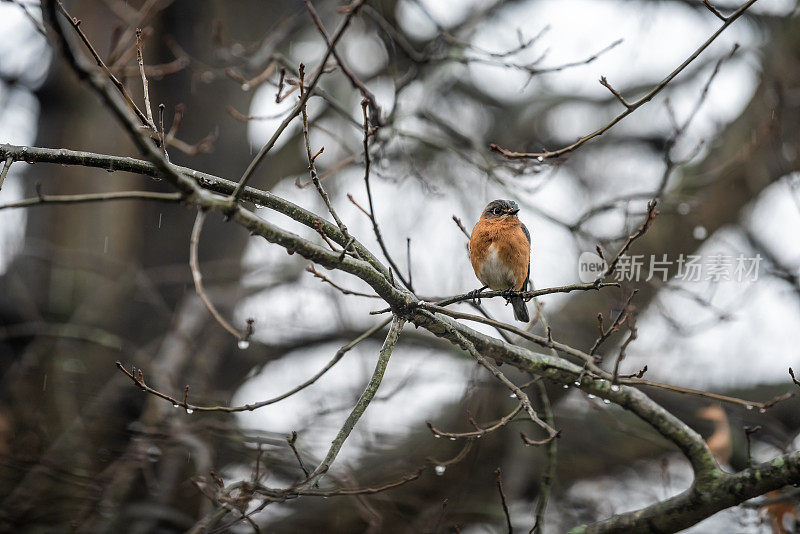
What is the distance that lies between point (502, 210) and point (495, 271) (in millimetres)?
356

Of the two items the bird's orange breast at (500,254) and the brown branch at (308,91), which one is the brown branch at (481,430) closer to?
the brown branch at (308,91)

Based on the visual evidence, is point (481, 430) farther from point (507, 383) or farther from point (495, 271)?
point (495, 271)

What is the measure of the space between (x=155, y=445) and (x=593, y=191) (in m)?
5.19

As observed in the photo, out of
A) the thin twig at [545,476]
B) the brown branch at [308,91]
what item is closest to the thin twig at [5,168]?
the brown branch at [308,91]

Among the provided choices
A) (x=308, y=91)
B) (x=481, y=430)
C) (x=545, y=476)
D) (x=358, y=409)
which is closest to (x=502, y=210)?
(x=545, y=476)

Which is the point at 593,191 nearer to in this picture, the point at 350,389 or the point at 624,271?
the point at 624,271

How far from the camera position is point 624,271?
15.1 ft

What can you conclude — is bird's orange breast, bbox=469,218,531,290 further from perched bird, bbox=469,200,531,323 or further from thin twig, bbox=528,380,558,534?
thin twig, bbox=528,380,558,534

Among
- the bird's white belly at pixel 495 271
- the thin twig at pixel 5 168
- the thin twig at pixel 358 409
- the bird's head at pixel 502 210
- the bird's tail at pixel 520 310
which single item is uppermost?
the bird's head at pixel 502 210

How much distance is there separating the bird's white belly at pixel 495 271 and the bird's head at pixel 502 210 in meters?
0.22

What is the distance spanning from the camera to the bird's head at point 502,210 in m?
3.70

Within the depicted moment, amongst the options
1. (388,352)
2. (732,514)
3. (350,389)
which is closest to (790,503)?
(732,514)

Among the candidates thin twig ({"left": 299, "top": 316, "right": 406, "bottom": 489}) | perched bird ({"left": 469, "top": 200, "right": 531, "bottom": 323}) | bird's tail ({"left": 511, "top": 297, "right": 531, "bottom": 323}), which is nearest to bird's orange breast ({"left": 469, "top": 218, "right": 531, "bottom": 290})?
perched bird ({"left": 469, "top": 200, "right": 531, "bottom": 323})

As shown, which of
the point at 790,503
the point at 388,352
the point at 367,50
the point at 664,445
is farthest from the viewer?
the point at 367,50
